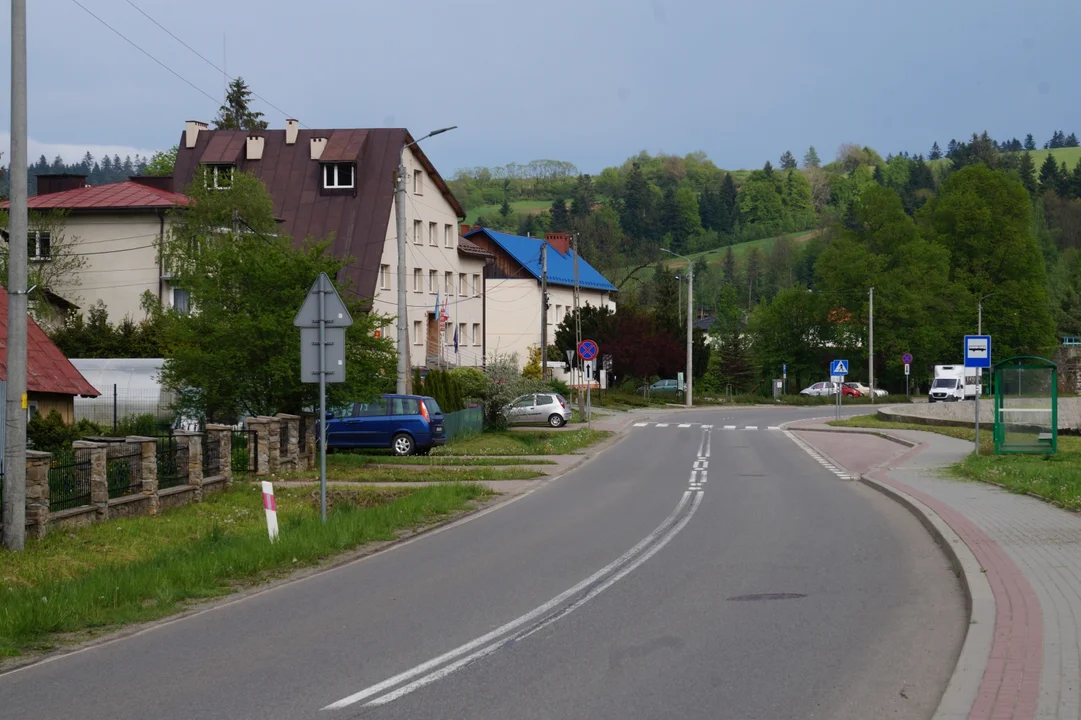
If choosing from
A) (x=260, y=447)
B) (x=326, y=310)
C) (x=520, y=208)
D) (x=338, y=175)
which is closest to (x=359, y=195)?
(x=338, y=175)

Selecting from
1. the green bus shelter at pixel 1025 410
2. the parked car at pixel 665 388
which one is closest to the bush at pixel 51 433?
the green bus shelter at pixel 1025 410

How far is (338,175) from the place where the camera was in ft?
208

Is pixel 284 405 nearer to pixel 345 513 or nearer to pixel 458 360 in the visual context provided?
pixel 345 513

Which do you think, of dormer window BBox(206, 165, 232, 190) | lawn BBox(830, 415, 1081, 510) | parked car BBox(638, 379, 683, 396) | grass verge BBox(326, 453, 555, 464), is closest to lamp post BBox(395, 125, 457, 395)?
grass verge BBox(326, 453, 555, 464)

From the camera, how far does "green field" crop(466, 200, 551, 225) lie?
17457 centimetres

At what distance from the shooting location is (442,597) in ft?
35.2

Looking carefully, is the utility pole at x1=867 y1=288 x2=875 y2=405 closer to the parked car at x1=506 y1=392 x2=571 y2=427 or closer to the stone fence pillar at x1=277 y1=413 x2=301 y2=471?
the parked car at x1=506 y1=392 x2=571 y2=427

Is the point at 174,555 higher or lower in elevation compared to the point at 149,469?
lower

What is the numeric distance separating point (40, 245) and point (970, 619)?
52.4 m

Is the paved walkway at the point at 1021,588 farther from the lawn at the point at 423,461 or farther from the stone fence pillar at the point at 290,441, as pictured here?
the stone fence pillar at the point at 290,441

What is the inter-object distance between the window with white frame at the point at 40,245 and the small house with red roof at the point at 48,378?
71.7ft

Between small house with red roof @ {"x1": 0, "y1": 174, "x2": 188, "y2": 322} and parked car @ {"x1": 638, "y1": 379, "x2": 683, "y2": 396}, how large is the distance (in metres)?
34.3

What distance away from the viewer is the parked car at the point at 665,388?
79.9 m

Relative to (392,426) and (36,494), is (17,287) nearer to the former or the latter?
(36,494)
